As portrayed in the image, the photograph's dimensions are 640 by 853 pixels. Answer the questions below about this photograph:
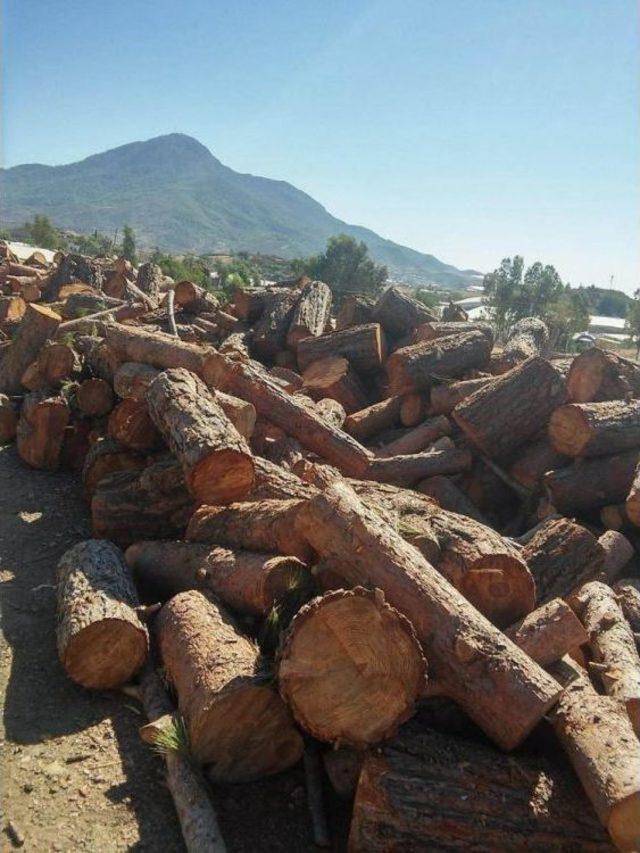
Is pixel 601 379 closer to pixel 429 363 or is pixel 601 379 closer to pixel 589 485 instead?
pixel 589 485

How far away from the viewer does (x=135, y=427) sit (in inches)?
235

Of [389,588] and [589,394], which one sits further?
[589,394]

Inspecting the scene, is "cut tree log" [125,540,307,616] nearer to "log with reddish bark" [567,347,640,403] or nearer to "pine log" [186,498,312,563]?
"pine log" [186,498,312,563]

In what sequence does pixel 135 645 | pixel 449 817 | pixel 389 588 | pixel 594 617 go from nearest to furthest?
1. pixel 449 817
2. pixel 389 588
3. pixel 135 645
4. pixel 594 617

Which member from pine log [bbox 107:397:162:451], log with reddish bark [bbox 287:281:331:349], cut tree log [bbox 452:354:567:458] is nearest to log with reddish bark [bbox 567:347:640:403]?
cut tree log [bbox 452:354:567:458]

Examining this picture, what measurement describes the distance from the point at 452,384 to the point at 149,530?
13.5 feet

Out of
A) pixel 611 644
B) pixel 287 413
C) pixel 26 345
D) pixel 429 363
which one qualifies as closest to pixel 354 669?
pixel 611 644

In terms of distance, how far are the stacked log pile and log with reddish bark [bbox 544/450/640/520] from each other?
0.02 metres

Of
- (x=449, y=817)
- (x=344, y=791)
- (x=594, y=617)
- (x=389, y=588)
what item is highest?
(x=389, y=588)

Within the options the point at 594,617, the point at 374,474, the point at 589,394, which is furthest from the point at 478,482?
the point at 594,617

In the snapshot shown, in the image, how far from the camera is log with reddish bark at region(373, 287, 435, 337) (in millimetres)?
10352

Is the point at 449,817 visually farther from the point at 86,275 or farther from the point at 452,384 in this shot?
the point at 86,275

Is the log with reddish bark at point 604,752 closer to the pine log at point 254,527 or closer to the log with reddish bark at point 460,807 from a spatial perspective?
the log with reddish bark at point 460,807

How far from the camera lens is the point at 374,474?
6.34m
